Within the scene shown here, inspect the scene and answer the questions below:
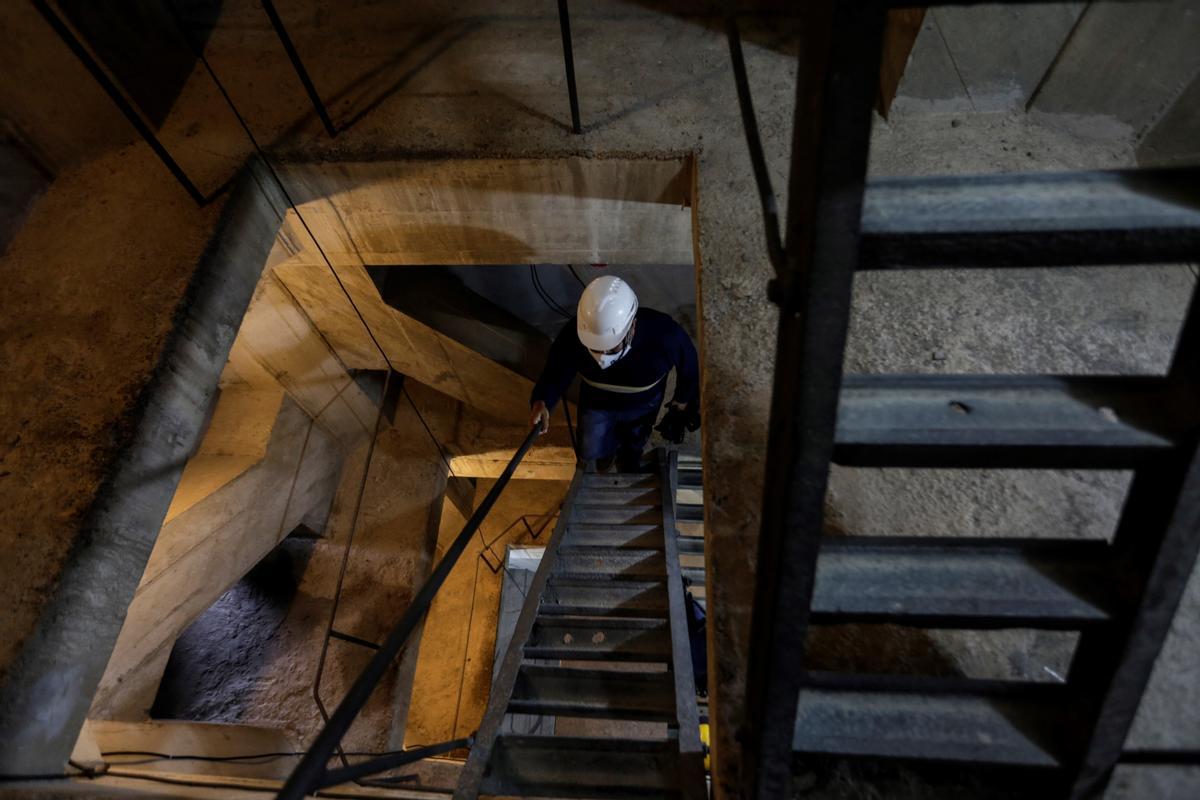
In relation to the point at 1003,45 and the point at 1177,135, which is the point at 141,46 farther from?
the point at 1177,135

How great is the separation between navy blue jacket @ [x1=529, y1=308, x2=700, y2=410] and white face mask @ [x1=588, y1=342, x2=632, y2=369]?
0.43 ft

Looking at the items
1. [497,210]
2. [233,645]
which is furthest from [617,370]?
[233,645]

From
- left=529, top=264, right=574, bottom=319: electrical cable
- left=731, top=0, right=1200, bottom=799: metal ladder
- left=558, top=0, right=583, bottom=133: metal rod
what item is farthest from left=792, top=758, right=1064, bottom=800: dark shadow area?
left=529, top=264, right=574, bottom=319: electrical cable

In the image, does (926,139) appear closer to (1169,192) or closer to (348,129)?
(1169,192)

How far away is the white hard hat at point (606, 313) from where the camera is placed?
13.4 feet

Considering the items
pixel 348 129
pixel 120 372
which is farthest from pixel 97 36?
pixel 120 372

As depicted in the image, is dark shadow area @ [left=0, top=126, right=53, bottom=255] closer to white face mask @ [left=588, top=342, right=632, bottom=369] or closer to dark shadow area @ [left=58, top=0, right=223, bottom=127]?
dark shadow area @ [left=58, top=0, right=223, bottom=127]

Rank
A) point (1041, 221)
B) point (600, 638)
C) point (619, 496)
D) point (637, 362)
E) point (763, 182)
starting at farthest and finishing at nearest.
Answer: point (619, 496) → point (637, 362) → point (600, 638) → point (763, 182) → point (1041, 221)

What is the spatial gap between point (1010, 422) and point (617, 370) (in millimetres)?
3521

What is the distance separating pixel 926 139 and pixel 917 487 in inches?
87.1

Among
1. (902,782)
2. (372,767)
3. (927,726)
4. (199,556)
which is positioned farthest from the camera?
(199,556)

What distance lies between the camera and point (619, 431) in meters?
5.26

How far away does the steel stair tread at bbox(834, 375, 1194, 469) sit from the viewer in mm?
1146

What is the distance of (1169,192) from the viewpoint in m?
1.04
